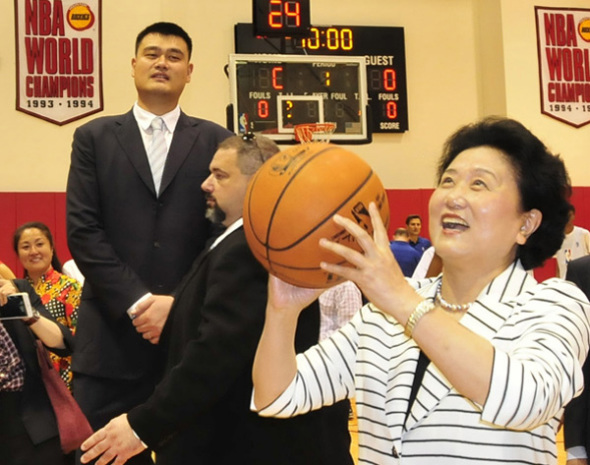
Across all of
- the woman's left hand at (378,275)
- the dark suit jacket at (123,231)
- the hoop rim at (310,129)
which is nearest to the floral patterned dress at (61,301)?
the dark suit jacket at (123,231)

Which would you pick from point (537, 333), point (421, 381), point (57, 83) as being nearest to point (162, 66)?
point (421, 381)

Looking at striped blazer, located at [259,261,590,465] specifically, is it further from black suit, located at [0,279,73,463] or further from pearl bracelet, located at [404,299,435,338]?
black suit, located at [0,279,73,463]

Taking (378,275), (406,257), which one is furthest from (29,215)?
(378,275)

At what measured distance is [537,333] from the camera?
5.55 feet

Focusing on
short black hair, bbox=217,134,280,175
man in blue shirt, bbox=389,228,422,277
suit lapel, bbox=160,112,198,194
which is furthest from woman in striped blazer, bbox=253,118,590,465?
man in blue shirt, bbox=389,228,422,277

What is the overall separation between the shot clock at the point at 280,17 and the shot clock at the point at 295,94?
32 centimetres

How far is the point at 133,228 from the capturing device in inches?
120

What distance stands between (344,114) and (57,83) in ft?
12.8

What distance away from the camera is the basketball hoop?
27.9 ft

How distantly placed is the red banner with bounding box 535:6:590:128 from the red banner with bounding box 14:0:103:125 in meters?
6.30

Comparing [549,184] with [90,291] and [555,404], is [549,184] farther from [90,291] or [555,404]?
[90,291]

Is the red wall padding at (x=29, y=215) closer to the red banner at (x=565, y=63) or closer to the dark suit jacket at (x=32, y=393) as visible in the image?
the red banner at (x=565, y=63)

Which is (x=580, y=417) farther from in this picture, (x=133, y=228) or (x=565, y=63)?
(x=565, y=63)

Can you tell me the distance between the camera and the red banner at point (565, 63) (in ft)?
37.2
